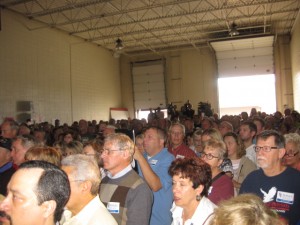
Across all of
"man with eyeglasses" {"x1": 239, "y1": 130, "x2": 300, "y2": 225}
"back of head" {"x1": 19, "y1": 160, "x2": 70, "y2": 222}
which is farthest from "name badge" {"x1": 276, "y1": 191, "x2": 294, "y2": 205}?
"back of head" {"x1": 19, "y1": 160, "x2": 70, "y2": 222}

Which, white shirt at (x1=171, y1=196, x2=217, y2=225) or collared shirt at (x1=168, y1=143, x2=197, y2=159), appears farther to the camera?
collared shirt at (x1=168, y1=143, x2=197, y2=159)

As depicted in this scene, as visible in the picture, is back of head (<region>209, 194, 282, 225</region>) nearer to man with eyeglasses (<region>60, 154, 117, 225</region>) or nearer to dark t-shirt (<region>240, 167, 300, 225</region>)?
man with eyeglasses (<region>60, 154, 117, 225</region>)

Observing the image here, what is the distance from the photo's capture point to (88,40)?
17.5 metres

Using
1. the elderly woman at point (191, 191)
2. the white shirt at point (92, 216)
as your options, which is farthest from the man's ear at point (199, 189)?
the white shirt at point (92, 216)

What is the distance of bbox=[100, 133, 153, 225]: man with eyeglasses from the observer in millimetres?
2514

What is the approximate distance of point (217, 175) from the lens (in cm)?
307

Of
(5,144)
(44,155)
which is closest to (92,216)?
(44,155)

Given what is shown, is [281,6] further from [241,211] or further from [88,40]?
[241,211]

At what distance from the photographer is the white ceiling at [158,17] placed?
12.6 metres

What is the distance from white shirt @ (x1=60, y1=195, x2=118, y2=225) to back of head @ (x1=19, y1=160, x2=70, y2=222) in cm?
43

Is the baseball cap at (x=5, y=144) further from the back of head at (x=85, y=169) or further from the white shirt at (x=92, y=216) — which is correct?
the white shirt at (x=92, y=216)

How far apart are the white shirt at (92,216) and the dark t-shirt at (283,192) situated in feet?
4.44

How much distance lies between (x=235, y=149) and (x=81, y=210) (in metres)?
2.63

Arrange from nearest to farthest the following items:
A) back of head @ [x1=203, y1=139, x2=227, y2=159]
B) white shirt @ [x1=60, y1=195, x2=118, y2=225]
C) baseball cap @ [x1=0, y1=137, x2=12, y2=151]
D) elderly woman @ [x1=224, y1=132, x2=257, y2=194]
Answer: white shirt @ [x1=60, y1=195, x2=118, y2=225], back of head @ [x1=203, y1=139, x2=227, y2=159], baseball cap @ [x1=0, y1=137, x2=12, y2=151], elderly woman @ [x1=224, y1=132, x2=257, y2=194]
